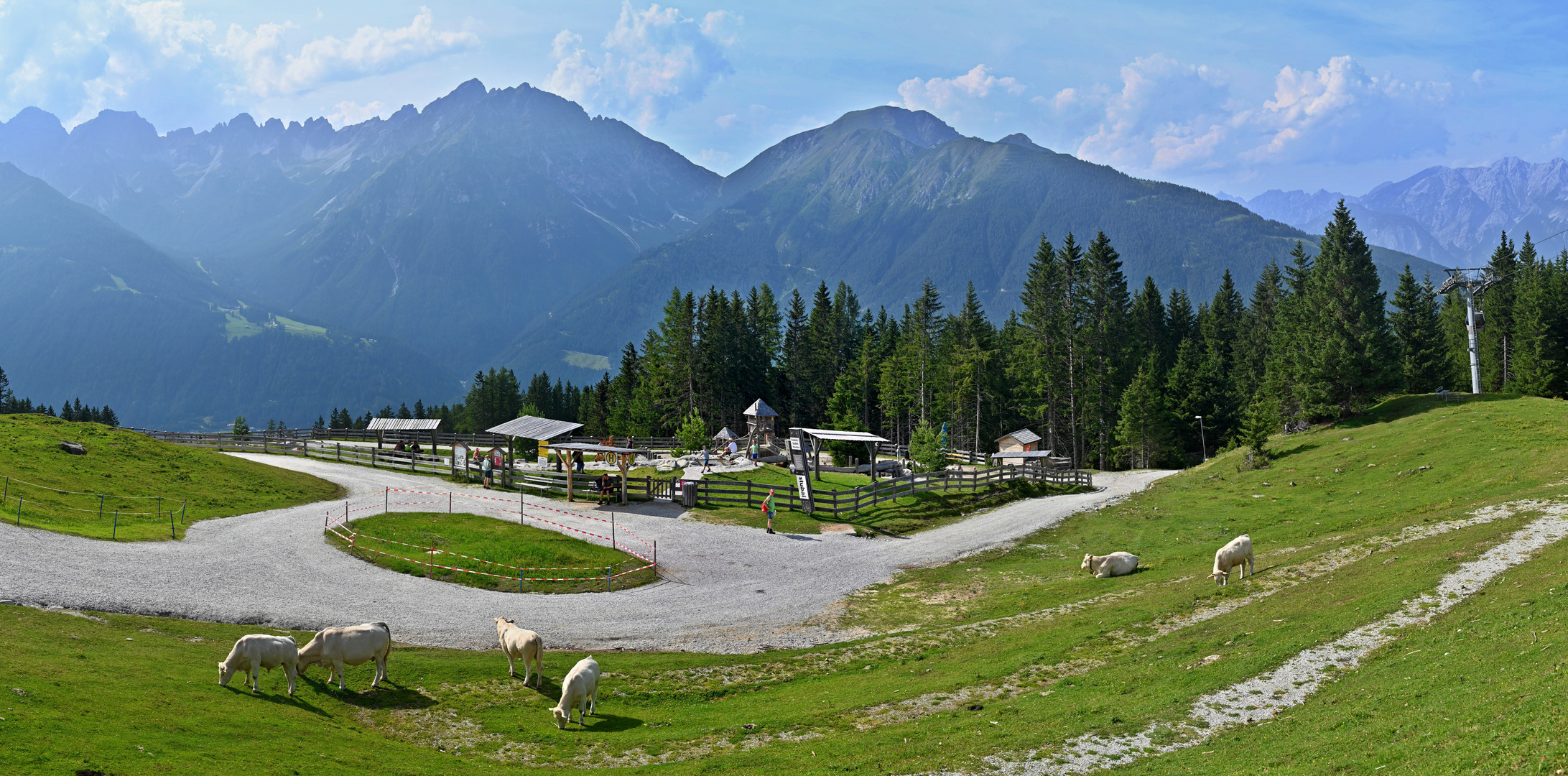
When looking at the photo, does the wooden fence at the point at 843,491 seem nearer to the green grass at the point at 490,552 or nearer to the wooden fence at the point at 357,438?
the green grass at the point at 490,552

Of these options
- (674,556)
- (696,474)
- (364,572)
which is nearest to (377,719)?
(364,572)

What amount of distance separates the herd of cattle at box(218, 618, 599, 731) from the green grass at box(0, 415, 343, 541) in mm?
17082

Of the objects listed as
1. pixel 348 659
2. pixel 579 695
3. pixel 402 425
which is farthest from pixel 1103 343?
pixel 348 659

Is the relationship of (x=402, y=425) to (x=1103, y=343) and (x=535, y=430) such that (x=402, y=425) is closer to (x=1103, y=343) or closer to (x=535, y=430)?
(x=535, y=430)

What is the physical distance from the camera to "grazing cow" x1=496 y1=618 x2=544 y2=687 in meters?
18.2

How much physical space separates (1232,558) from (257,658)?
79.1 ft

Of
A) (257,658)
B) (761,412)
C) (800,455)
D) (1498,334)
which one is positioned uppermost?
(1498,334)

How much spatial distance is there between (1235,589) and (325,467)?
190ft

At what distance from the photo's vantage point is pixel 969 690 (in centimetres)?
1744

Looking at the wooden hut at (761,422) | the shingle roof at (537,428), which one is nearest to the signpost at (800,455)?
the wooden hut at (761,422)

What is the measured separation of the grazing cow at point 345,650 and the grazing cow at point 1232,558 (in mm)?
21452

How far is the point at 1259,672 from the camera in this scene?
15.5 meters

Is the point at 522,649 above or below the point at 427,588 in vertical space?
above

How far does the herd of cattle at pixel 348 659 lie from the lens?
15867 mm
